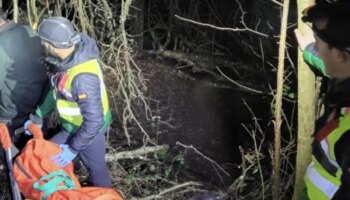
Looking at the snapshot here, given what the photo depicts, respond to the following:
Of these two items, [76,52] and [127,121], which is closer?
[76,52]

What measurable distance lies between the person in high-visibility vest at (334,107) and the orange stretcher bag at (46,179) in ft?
5.38

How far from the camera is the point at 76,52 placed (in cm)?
346

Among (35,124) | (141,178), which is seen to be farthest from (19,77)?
(141,178)

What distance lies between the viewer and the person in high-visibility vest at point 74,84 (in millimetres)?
3408

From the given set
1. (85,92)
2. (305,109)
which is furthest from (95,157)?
(305,109)

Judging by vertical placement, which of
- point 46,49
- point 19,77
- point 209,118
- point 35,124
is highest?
point 46,49

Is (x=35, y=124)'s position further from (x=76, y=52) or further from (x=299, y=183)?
(x=299, y=183)

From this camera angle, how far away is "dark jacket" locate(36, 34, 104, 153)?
3.40m

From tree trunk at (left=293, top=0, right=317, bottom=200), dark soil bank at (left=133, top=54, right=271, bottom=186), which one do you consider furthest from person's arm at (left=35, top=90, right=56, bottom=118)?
dark soil bank at (left=133, top=54, right=271, bottom=186)

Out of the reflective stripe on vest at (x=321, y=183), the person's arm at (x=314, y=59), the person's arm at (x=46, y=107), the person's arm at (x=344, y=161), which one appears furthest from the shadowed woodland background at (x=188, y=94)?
the person's arm at (x=344, y=161)

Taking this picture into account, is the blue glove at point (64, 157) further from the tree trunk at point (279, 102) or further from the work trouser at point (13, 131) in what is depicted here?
the tree trunk at point (279, 102)

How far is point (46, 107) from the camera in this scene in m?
3.96

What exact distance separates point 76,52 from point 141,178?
1972mm

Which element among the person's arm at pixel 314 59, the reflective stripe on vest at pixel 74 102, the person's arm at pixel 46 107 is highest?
the person's arm at pixel 314 59
